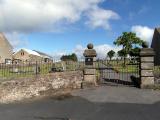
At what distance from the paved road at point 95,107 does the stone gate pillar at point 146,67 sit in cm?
73

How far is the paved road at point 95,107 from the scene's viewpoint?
40.9 ft

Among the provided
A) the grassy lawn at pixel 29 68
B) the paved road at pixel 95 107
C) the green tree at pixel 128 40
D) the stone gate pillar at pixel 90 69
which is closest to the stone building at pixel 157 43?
the green tree at pixel 128 40

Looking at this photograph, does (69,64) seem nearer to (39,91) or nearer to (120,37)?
(39,91)

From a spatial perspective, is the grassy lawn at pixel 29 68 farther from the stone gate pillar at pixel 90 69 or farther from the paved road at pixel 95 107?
the paved road at pixel 95 107

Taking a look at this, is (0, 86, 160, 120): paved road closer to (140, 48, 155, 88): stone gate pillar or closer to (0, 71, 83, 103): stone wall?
(140, 48, 155, 88): stone gate pillar

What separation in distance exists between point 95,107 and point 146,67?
201 inches

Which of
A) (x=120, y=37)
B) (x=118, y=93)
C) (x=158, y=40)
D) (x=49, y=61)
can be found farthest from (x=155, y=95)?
(x=120, y=37)

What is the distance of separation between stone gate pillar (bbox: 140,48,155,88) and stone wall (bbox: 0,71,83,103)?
377 centimetres

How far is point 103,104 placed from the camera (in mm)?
14305

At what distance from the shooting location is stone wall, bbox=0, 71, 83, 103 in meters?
16.5

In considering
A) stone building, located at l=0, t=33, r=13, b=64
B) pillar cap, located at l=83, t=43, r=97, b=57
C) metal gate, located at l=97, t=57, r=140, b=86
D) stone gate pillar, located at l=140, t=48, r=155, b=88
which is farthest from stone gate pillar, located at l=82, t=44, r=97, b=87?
stone building, located at l=0, t=33, r=13, b=64

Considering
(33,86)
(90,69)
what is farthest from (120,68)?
(33,86)

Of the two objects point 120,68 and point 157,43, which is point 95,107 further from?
point 157,43

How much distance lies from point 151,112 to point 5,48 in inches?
2965
